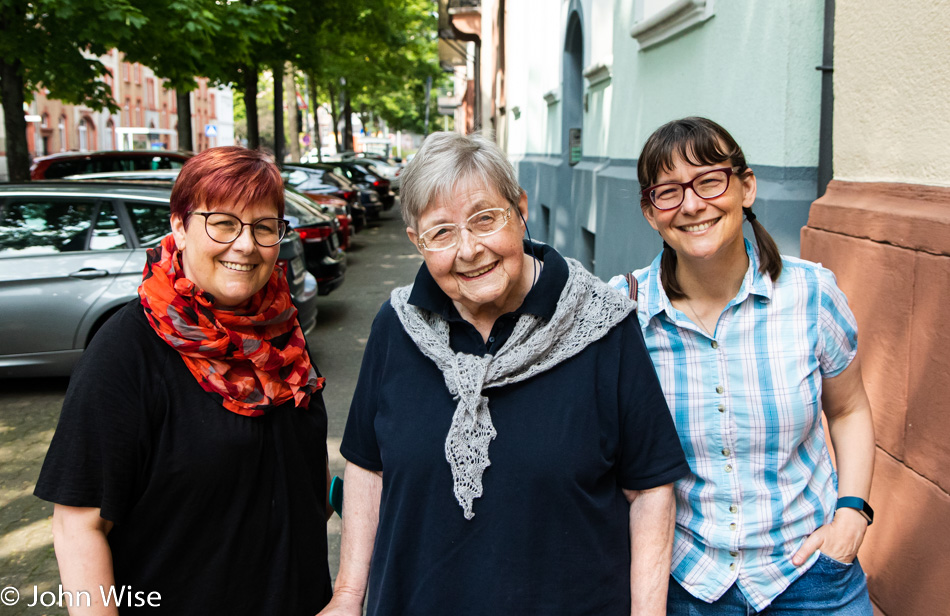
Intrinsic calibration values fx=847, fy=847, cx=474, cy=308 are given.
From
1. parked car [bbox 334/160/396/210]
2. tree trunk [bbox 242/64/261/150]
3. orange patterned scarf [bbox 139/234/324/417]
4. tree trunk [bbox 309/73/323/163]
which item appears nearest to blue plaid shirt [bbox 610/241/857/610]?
Result: orange patterned scarf [bbox 139/234/324/417]

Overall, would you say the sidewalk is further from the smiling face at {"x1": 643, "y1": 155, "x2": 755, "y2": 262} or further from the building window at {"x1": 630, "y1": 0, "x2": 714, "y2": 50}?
the building window at {"x1": 630, "y1": 0, "x2": 714, "y2": 50}

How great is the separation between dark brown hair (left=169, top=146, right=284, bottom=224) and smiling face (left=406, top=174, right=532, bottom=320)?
51 centimetres

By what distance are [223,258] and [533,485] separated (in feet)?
3.25

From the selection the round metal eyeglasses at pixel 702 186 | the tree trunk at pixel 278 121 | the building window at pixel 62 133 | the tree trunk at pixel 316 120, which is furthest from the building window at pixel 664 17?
the building window at pixel 62 133

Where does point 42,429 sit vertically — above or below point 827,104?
below

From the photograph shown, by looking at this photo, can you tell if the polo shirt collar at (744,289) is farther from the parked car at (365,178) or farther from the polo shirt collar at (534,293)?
the parked car at (365,178)

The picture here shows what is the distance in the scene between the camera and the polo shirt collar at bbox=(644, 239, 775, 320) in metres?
2.01

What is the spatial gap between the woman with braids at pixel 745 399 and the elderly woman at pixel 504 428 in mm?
165

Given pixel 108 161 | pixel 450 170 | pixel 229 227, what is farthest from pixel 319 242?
pixel 108 161

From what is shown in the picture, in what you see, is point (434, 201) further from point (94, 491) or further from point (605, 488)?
point (94, 491)

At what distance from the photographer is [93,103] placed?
12883mm

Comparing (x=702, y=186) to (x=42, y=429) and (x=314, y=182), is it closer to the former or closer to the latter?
(x=42, y=429)

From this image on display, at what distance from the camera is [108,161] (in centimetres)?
1617

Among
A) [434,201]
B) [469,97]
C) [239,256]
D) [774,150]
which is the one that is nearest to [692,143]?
[434,201]
